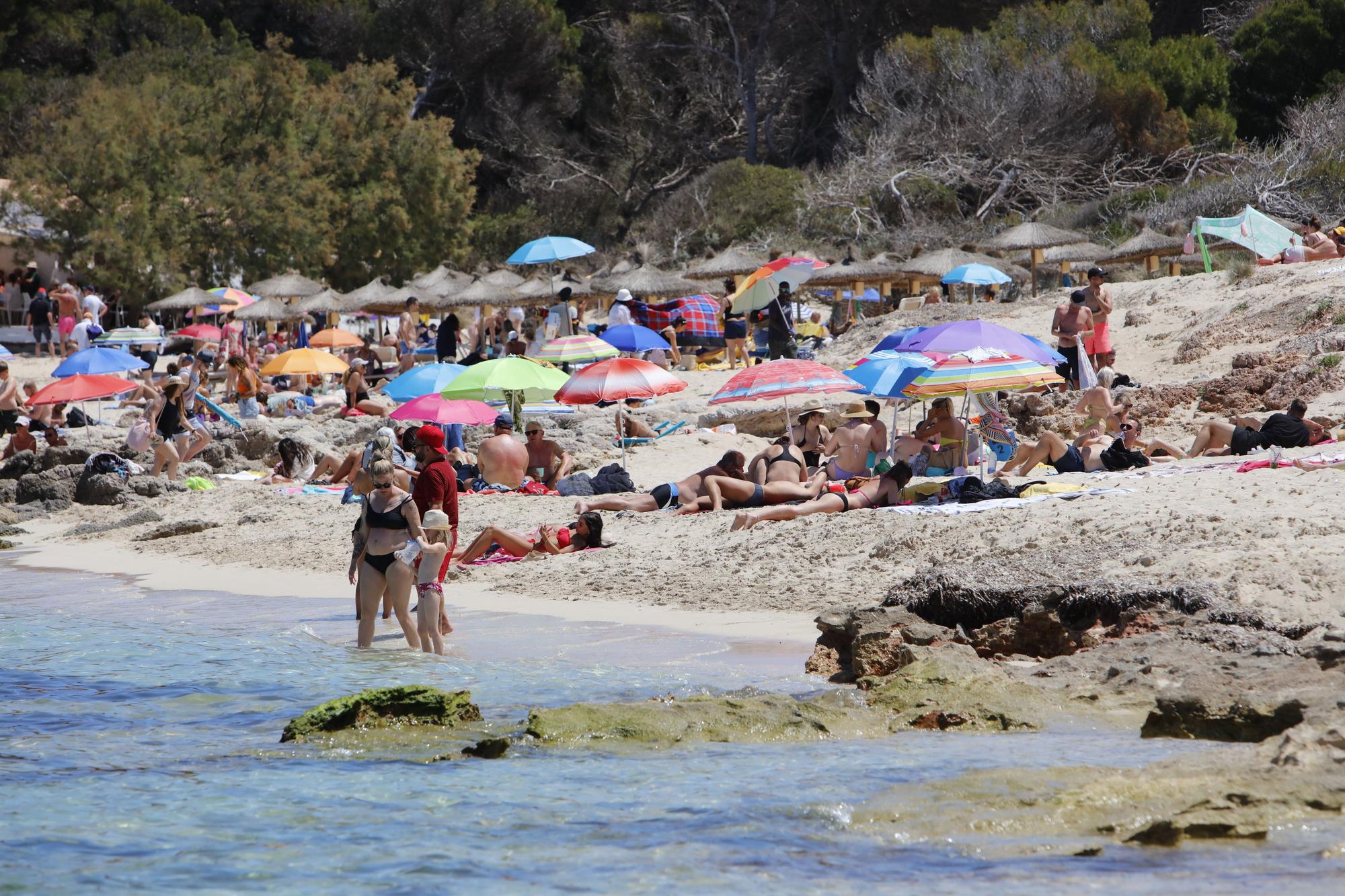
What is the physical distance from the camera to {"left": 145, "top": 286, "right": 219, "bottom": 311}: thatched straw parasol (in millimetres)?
27766

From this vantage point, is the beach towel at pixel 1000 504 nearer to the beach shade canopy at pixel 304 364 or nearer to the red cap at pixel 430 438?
the red cap at pixel 430 438

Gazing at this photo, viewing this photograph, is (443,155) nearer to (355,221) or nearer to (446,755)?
(355,221)

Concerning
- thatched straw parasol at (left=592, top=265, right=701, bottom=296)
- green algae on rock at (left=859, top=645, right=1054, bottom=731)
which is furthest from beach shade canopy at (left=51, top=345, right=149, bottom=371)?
green algae on rock at (left=859, top=645, right=1054, bottom=731)

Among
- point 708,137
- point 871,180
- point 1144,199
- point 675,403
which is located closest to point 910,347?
point 675,403

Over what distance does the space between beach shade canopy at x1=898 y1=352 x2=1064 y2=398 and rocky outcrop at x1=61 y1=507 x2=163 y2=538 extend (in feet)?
24.2

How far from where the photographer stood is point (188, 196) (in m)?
31.0

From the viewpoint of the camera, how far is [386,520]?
7.56 metres

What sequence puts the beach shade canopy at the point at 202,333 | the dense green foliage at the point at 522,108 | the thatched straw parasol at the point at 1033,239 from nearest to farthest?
the thatched straw parasol at the point at 1033,239 < the beach shade canopy at the point at 202,333 < the dense green foliage at the point at 522,108

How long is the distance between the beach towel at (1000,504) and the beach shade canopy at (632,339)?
9.21 meters

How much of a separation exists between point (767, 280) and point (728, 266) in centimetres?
507

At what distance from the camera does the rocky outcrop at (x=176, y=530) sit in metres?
13.5

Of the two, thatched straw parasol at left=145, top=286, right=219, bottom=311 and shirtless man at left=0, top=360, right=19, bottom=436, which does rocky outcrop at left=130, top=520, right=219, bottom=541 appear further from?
thatched straw parasol at left=145, top=286, right=219, bottom=311

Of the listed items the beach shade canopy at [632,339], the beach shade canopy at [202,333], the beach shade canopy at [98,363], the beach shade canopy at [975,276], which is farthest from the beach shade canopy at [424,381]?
the beach shade canopy at [202,333]

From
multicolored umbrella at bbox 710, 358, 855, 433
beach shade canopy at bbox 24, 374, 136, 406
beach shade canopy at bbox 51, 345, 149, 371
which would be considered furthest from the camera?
beach shade canopy at bbox 51, 345, 149, 371
